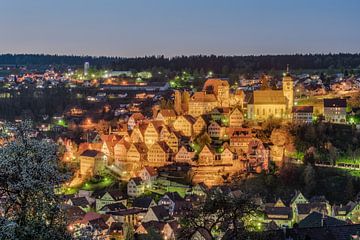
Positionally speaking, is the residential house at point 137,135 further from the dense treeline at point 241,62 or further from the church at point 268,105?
the dense treeline at point 241,62

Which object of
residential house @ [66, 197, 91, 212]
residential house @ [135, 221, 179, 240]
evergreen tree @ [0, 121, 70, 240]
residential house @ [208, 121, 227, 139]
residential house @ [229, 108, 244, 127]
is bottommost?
residential house @ [66, 197, 91, 212]

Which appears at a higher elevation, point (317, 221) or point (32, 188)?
point (32, 188)

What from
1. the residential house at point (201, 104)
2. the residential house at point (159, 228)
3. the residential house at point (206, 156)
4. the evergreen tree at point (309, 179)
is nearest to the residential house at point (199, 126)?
the residential house at point (201, 104)

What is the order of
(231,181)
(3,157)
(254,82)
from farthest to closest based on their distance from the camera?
1. (254,82)
2. (231,181)
3. (3,157)

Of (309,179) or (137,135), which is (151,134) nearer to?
(137,135)

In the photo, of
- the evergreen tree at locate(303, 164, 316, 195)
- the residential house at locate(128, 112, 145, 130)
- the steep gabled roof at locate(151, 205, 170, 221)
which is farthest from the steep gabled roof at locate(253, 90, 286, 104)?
the steep gabled roof at locate(151, 205, 170, 221)

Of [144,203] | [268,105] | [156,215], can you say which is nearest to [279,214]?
[156,215]

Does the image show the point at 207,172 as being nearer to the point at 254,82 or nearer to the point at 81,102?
the point at 254,82

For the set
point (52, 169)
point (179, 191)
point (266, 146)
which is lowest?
point (179, 191)

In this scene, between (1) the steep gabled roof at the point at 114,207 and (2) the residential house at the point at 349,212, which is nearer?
(2) the residential house at the point at 349,212

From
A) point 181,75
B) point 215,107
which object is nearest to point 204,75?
point 181,75

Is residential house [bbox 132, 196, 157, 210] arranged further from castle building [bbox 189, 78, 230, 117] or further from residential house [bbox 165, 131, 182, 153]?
castle building [bbox 189, 78, 230, 117]
